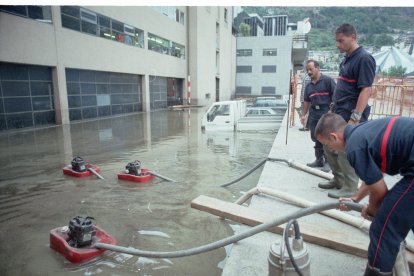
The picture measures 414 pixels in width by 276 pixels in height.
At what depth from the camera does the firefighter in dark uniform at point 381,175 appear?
1.94 meters

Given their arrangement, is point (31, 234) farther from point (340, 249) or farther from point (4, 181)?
point (340, 249)

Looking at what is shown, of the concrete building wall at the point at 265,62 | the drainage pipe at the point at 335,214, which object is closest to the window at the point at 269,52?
the concrete building wall at the point at 265,62

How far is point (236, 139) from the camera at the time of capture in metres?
10.5

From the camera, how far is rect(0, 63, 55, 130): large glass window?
12508mm

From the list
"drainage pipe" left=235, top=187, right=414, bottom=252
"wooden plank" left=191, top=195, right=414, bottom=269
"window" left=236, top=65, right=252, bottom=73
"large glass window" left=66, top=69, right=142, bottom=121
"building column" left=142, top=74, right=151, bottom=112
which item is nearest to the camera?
"wooden plank" left=191, top=195, right=414, bottom=269

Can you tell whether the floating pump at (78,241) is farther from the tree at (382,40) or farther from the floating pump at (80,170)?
the tree at (382,40)

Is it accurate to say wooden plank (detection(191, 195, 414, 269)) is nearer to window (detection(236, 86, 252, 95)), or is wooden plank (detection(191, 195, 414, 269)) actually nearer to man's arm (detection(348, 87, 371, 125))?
man's arm (detection(348, 87, 371, 125))

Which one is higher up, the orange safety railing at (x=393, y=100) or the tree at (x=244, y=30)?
the tree at (x=244, y=30)

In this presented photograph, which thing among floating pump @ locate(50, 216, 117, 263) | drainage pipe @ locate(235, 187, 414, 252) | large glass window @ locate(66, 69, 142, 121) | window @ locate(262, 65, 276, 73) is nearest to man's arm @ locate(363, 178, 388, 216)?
drainage pipe @ locate(235, 187, 414, 252)

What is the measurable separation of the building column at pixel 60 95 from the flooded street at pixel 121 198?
445 cm

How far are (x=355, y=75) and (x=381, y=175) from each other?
2147 millimetres

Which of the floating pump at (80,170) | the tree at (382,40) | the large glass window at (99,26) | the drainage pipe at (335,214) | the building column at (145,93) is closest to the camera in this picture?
the drainage pipe at (335,214)

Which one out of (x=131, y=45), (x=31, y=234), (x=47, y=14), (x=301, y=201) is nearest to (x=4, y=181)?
(x=31, y=234)

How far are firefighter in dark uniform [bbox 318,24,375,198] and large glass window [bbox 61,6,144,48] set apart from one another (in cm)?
1457
